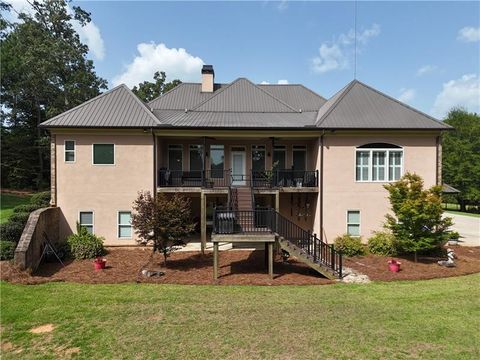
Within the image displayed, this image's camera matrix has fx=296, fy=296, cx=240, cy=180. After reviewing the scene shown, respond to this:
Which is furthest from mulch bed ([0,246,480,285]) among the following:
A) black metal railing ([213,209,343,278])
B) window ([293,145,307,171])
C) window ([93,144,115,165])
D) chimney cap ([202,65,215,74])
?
chimney cap ([202,65,215,74])

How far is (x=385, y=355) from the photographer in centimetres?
550

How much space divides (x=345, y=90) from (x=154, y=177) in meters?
11.5

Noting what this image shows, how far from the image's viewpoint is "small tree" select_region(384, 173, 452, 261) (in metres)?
12.0

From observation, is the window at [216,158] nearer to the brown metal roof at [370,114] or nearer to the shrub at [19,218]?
the brown metal roof at [370,114]

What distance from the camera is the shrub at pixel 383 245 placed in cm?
1368

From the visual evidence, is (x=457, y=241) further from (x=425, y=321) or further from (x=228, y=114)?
(x=228, y=114)

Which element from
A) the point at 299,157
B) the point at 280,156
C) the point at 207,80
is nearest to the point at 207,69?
the point at 207,80

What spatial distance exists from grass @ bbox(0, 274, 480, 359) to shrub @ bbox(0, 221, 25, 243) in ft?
13.3

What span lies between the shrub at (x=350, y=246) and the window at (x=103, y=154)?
11623mm

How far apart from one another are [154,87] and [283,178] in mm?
34331

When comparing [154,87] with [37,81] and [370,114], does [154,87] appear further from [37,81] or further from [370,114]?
[370,114]

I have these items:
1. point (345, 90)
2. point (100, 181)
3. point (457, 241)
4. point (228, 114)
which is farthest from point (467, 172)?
point (100, 181)

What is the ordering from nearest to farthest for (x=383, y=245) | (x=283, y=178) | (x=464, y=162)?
(x=383, y=245) → (x=283, y=178) → (x=464, y=162)

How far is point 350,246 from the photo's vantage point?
1358 cm
